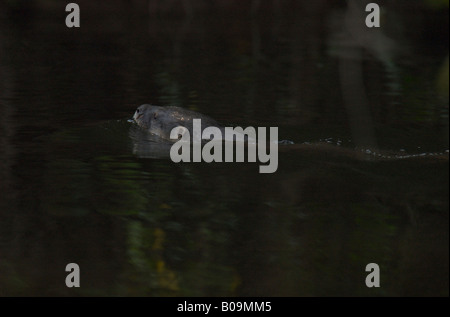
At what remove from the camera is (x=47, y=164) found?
760 cm

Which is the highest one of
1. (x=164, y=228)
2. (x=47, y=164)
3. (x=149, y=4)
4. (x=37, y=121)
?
(x=149, y=4)

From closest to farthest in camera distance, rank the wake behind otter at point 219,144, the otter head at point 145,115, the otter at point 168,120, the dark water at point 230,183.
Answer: the dark water at point 230,183 → the wake behind otter at point 219,144 → the otter at point 168,120 → the otter head at point 145,115

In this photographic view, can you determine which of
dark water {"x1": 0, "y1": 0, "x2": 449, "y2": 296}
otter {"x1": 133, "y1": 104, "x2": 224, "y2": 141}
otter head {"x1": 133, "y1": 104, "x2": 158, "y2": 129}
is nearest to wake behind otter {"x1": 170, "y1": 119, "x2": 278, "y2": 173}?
otter {"x1": 133, "y1": 104, "x2": 224, "y2": 141}

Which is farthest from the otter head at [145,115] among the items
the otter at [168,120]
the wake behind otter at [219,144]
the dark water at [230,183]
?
the wake behind otter at [219,144]

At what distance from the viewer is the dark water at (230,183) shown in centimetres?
514

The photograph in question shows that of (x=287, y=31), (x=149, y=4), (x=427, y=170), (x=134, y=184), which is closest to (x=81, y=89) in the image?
(x=134, y=184)

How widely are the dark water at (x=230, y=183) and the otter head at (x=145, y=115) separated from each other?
0.51 ft

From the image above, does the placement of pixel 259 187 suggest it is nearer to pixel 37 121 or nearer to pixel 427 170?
pixel 427 170

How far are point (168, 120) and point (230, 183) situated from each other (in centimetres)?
191

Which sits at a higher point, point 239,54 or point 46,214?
point 239,54

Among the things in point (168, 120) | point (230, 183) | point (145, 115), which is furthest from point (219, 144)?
point (230, 183)

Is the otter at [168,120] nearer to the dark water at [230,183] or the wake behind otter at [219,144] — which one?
the wake behind otter at [219,144]

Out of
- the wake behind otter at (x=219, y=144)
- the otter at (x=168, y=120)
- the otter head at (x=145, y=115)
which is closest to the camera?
the wake behind otter at (x=219, y=144)

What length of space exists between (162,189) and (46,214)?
1067 millimetres
